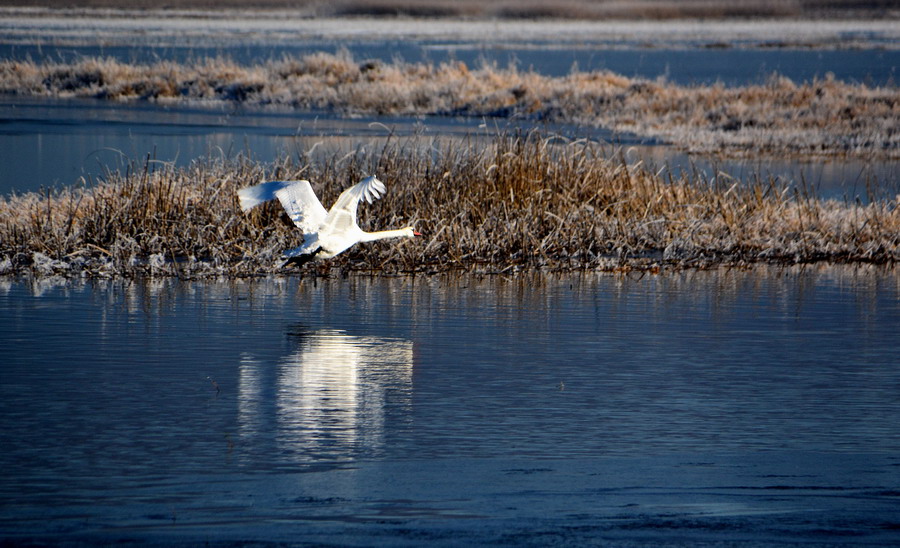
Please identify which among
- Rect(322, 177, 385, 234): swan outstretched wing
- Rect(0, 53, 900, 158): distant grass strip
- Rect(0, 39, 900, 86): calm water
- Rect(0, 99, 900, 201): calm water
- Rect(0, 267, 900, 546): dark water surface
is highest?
Rect(0, 39, 900, 86): calm water

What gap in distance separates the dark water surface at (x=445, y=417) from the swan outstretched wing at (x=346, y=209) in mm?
781

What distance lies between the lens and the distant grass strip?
30391mm

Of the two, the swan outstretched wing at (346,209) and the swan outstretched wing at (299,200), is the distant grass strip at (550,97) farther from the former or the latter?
the swan outstretched wing at (299,200)

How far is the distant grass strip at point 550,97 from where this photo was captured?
1196 inches

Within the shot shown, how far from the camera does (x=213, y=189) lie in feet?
48.2

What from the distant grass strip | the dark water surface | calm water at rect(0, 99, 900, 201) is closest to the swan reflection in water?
the dark water surface

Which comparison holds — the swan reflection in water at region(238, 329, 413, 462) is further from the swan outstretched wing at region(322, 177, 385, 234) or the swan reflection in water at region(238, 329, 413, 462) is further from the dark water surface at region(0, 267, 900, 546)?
the swan outstretched wing at region(322, 177, 385, 234)

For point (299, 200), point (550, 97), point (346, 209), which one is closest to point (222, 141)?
point (550, 97)

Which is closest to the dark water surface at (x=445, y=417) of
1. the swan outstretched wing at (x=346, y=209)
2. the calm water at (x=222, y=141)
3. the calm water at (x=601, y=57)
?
the swan outstretched wing at (x=346, y=209)

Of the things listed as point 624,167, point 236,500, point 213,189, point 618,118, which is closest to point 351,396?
point 236,500

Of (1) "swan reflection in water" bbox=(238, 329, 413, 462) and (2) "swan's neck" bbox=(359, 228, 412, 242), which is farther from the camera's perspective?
(2) "swan's neck" bbox=(359, 228, 412, 242)

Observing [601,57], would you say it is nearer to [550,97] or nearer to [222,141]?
[550,97]

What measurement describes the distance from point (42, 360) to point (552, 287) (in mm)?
5405

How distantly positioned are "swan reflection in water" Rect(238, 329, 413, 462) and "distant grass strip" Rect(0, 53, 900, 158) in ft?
61.0
